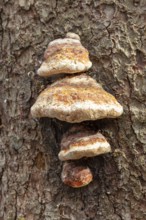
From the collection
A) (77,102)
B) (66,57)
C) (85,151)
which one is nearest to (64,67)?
(66,57)

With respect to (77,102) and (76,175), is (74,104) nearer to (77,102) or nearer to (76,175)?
(77,102)

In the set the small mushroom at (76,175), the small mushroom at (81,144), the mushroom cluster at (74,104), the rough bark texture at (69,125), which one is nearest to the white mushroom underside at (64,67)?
the mushroom cluster at (74,104)

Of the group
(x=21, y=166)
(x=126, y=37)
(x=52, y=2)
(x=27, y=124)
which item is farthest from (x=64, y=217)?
(x=52, y=2)

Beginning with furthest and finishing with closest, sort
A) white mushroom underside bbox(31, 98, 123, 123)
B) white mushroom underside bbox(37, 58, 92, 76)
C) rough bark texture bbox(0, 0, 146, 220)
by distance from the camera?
rough bark texture bbox(0, 0, 146, 220), white mushroom underside bbox(37, 58, 92, 76), white mushroom underside bbox(31, 98, 123, 123)

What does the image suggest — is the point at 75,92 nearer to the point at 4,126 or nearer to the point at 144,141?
the point at 144,141

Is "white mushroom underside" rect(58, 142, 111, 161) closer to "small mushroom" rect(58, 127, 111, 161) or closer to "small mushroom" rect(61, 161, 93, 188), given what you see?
"small mushroom" rect(58, 127, 111, 161)

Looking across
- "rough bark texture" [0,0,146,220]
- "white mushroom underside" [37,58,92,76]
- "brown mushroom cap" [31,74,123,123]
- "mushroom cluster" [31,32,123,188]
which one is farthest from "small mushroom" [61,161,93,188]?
"white mushroom underside" [37,58,92,76]
